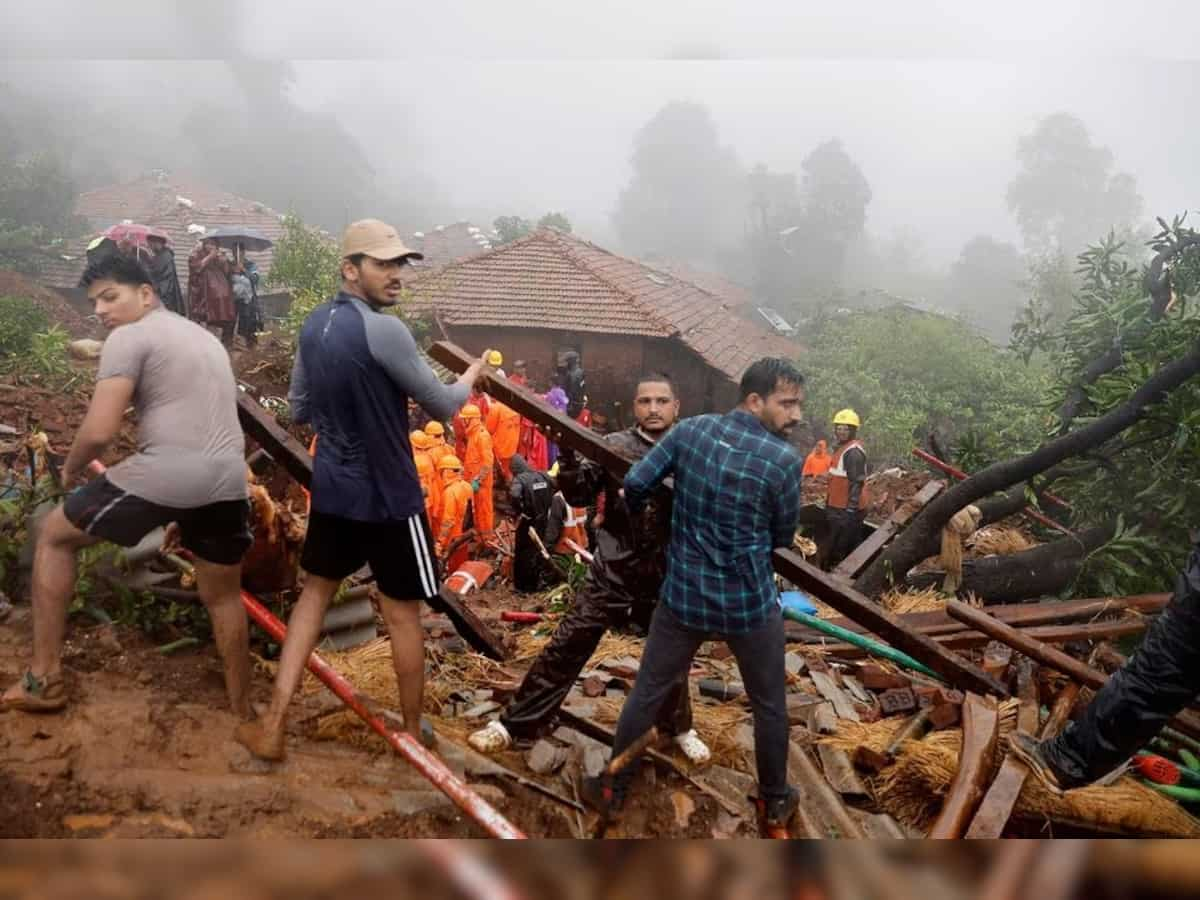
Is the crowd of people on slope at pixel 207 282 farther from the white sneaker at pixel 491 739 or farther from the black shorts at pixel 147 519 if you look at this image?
the white sneaker at pixel 491 739

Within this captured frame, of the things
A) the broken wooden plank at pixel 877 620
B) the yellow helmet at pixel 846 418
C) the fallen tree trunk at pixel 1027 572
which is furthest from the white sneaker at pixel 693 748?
the yellow helmet at pixel 846 418

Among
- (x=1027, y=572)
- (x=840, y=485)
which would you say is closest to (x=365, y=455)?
(x=1027, y=572)

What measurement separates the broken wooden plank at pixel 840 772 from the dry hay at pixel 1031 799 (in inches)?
2.3

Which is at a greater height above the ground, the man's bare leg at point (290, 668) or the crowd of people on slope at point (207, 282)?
→ the crowd of people on slope at point (207, 282)

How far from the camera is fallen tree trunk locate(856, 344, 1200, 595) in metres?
2.72

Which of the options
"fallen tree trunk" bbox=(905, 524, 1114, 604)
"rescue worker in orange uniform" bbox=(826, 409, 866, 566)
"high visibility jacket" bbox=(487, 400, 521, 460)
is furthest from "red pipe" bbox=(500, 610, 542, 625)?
"rescue worker in orange uniform" bbox=(826, 409, 866, 566)

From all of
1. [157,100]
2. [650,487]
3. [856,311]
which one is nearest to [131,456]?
[157,100]

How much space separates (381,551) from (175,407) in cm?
58

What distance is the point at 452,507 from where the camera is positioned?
4777 millimetres

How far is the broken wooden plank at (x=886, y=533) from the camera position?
4.12 m

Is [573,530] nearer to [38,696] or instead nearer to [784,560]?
[784,560]

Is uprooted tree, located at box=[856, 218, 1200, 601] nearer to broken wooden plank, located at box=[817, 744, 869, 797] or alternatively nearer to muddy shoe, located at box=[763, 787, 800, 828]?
broken wooden plank, located at box=[817, 744, 869, 797]

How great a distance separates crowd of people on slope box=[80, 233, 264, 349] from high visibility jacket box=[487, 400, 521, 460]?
4187 millimetres

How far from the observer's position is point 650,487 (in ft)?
6.31
